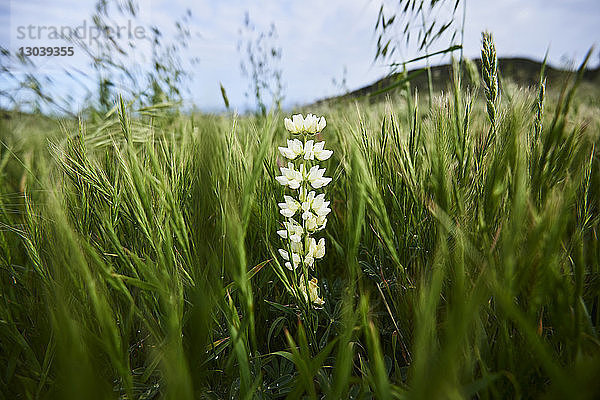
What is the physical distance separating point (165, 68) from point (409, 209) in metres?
1.65

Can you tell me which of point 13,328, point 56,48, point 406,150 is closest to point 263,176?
point 406,150

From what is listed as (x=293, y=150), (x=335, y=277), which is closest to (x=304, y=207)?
(x=293, y=150)

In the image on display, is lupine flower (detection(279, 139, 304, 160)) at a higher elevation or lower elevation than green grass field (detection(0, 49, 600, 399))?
higher

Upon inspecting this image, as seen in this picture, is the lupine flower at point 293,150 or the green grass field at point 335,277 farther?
the lupine flower at point 293,150

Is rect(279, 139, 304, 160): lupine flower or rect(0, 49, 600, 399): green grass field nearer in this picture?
rect(0, 49, 600, 399): green grass field

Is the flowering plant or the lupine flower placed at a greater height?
the lupine flower

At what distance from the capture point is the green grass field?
0.39 m

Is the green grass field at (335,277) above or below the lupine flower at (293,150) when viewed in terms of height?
below

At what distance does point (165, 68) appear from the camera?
72.1 inches

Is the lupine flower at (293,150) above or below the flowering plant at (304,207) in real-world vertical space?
above

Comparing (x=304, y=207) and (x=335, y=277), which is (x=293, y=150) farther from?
(x=335, y=277)

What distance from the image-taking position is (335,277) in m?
0.88

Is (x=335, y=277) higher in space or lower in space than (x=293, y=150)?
lower

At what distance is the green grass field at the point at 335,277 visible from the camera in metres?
0.39
